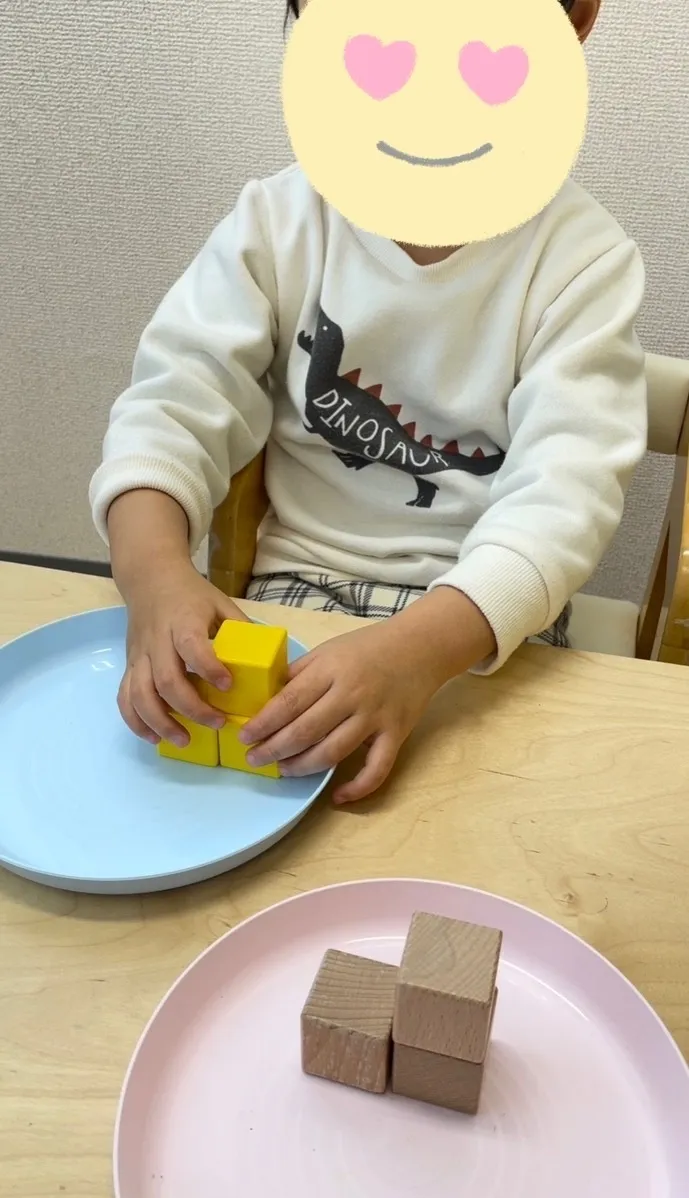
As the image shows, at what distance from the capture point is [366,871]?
0.41 m

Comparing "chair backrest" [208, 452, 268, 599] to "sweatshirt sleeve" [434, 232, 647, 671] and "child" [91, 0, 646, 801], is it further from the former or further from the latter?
"sweatshirt sleeve" [434, 232, 647, 671]

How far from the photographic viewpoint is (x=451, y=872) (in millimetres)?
410

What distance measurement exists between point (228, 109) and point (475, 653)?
0.77m

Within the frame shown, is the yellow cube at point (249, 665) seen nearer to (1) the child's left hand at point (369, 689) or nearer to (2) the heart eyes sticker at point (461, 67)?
(1) the child's left hand at point (369, 689)

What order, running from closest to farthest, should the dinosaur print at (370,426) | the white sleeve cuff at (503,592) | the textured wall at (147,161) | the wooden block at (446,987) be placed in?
the wooden block at (446,987) → the white sleeve cuff at (503,592) → the dinosaur print at (370,426) → the textured wall at (147,161)

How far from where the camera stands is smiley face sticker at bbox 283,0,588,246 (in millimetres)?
421

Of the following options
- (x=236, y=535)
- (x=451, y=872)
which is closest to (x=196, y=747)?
(x=451, y=872)

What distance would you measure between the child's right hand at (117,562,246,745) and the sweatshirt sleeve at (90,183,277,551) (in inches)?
3.3

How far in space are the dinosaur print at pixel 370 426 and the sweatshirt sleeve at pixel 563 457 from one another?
0.06 metres

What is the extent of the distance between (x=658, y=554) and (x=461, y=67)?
50cm

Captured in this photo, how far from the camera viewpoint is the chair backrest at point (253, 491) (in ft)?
2.29

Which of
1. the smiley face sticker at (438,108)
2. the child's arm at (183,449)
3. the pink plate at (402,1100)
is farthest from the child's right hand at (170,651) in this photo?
the smiley face sticker at (438,108)

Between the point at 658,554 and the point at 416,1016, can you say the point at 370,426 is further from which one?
the point at 416,1016

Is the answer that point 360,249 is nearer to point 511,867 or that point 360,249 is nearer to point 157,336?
point 157,336
